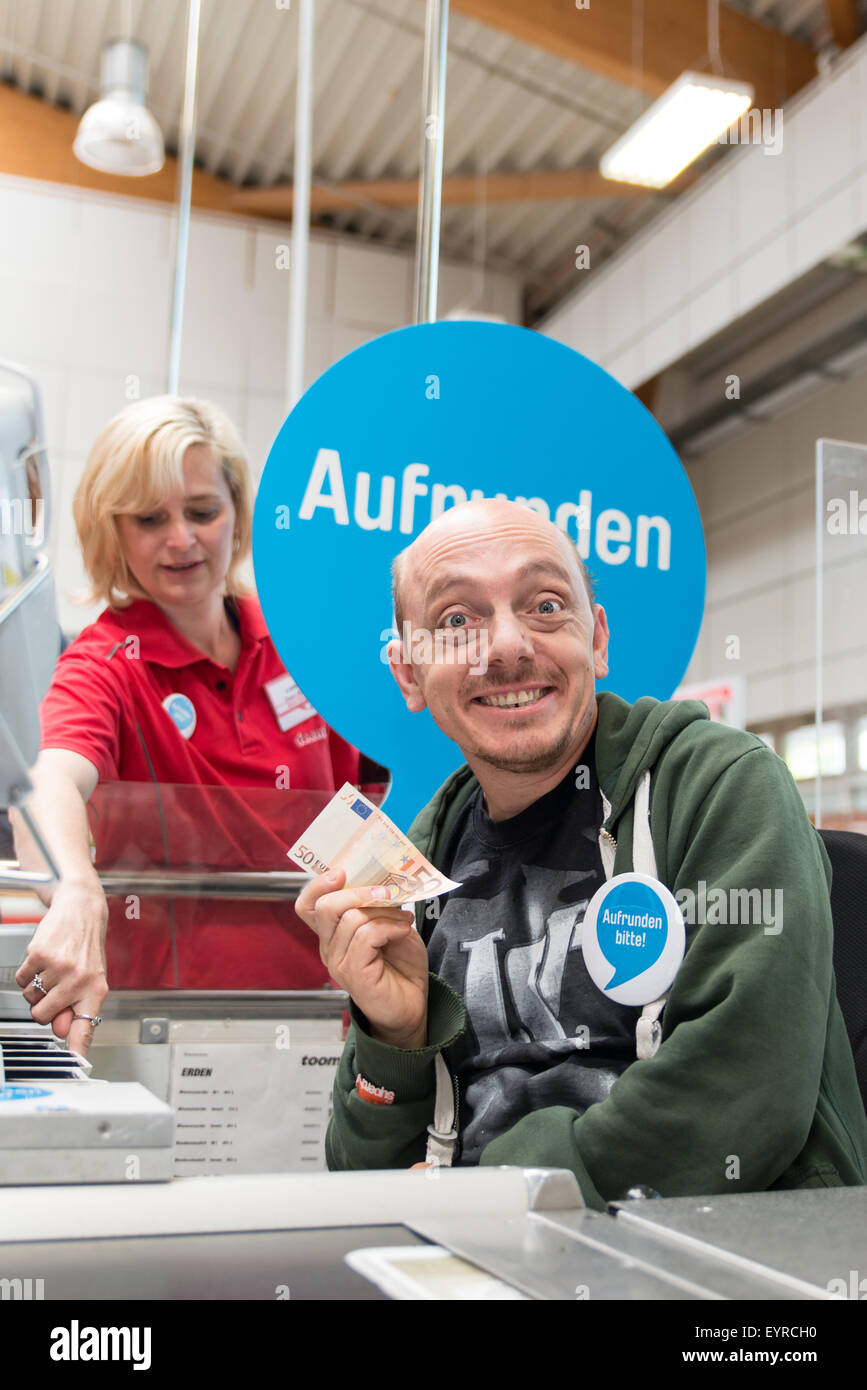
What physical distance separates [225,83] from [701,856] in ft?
24.7

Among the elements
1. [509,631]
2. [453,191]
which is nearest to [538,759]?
[509,631]

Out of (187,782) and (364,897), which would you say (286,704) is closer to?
(187,782)

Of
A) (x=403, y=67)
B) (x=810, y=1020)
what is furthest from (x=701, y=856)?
(x=403, y=67)

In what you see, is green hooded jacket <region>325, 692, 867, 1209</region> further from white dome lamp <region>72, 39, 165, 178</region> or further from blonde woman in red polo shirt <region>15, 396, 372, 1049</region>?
white dome lamp <region>72, 39, 165, 178</region>

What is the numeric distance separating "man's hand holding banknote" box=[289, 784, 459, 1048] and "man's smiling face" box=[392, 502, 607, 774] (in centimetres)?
22

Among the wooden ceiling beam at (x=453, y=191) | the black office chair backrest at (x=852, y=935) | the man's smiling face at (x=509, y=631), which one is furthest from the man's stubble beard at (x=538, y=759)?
the wooden ceiling beam at (x=453, y=191)

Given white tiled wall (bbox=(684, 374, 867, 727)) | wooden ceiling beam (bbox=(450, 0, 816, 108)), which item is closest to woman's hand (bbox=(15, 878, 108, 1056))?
wooden ceiling beam (bbox=(450, 0, 816, 108))

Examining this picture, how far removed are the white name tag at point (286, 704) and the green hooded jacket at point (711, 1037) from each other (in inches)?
36.0

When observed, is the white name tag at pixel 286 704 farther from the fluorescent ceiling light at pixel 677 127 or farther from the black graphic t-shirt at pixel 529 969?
the fluorescent ceiling light at pixel 677 127

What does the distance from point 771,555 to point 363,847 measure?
7.28 m

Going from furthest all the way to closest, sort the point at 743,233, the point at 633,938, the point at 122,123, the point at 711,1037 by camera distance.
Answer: the point at 743,233
the point at 122,123
the point at 633,938
the point at 711,1037

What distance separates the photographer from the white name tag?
2328 millimetres

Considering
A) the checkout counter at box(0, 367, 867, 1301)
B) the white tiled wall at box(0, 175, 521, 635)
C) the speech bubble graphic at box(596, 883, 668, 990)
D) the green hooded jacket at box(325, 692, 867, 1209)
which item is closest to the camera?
the checkout counter at box(0, 367, 867, 1301)

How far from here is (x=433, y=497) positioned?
7.13ft
